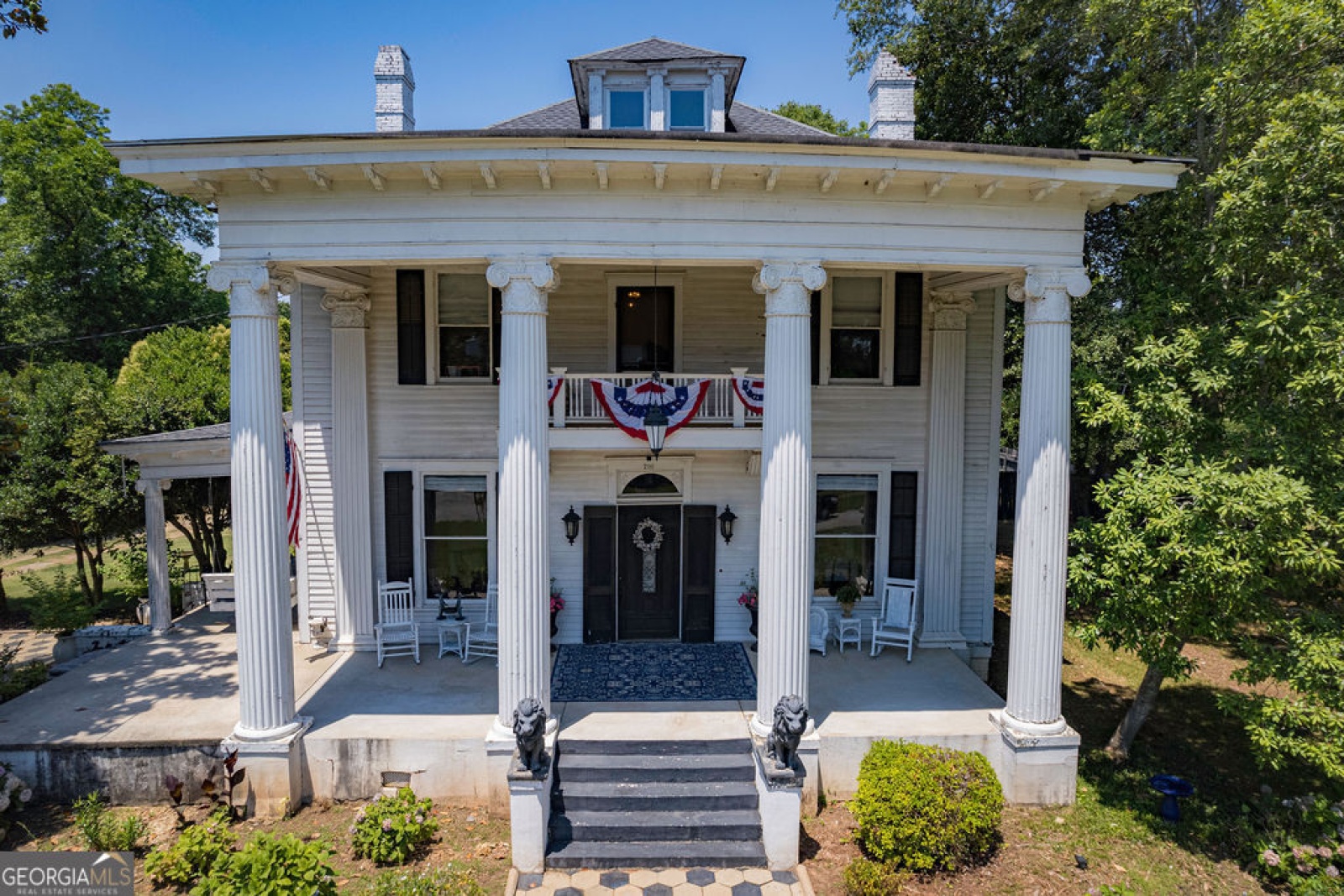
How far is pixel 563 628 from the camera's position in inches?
434

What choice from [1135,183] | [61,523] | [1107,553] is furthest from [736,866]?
[61,523]

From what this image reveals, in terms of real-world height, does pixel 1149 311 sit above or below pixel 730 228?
below

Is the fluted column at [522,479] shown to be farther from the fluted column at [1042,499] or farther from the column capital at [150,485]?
the column capital at [150,485]

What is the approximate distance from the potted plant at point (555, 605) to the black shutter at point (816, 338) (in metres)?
5.46

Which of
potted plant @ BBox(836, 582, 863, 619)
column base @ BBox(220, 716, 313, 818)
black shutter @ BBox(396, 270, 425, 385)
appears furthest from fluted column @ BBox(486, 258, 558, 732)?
potted plant @ BBox(836, 582, 863, 619)

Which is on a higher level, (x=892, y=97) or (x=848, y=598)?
(x=892, y=97)

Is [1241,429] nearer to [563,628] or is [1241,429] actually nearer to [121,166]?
[563,628]

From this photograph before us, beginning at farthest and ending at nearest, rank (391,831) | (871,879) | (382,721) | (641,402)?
(641,402) → (382,721) → (391,831) → (871,879)

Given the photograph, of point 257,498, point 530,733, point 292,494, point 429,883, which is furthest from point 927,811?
point 292,494

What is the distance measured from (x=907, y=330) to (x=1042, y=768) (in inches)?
258

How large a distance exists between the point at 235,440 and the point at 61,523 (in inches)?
403

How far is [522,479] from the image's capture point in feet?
24.4

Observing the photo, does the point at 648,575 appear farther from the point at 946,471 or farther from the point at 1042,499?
the point at 1042,499

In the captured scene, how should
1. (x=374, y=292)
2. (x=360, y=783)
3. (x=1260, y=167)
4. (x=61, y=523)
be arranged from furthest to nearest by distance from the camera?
(x=61, y=523), (x=374, y=292), (x=360, y=783), (x=1260, y=167)
